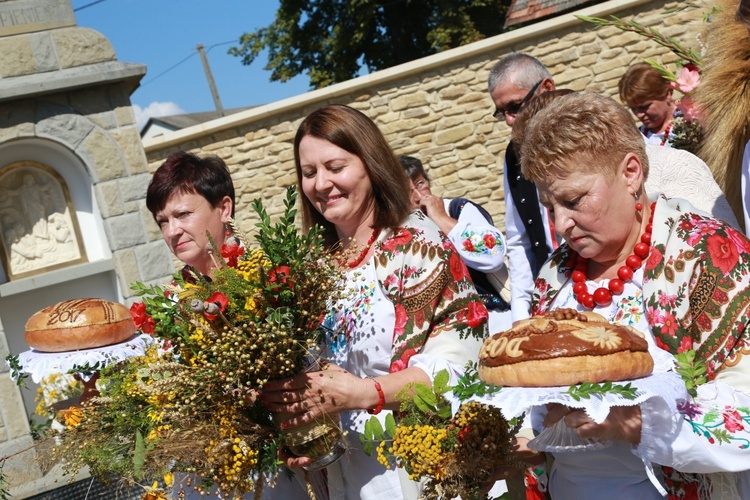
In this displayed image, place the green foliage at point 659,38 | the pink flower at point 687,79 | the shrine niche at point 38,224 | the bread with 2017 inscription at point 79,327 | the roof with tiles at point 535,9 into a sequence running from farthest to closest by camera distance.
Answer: the roof with tiles at point 535,9 < the shrine niche at point 38,224 < the bread with 2017 inscription at point 79,327 < the pink flower at point 687,79 < the green foliage at point 659,38

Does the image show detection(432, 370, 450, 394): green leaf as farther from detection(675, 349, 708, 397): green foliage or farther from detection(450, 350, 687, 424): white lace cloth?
detection(675, 349, 708, 397): green foliage

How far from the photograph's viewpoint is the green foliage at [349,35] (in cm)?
1959

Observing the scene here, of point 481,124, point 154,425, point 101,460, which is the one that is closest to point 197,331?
point 154,425

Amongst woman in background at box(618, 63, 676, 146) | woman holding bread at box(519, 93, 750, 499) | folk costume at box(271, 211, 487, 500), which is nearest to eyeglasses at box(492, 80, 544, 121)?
woman in background at box(618, 63, 676, 146)

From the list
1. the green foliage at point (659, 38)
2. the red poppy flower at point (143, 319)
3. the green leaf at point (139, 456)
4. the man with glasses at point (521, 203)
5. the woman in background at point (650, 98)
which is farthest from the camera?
the woman in background at point (650, 98)

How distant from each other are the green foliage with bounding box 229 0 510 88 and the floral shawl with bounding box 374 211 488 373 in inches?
684

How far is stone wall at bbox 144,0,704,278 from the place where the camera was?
11.3m

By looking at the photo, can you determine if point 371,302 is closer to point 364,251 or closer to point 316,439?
point 364,251

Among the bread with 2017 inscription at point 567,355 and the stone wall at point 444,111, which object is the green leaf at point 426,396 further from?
the stone wall at point 444,111

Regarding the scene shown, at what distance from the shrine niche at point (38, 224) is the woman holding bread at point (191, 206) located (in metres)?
4.89

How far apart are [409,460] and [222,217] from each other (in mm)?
1639

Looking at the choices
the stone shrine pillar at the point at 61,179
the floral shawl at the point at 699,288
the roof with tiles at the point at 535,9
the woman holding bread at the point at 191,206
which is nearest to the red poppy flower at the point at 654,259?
the floral shawl at the point at 699,288

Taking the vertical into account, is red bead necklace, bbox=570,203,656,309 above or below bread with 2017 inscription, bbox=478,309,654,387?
above

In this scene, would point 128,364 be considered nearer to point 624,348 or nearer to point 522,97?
point 624,348
